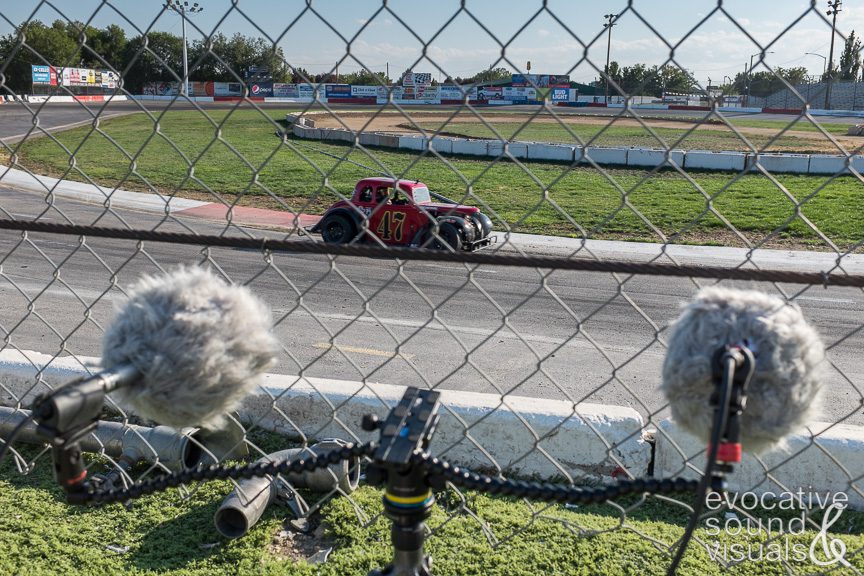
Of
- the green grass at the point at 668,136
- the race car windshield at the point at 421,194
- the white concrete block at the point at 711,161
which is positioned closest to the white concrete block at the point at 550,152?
the green grass at the point at 668,136

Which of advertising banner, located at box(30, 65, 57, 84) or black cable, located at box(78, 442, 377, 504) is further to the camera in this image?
→ advertising banner, located at box(30, 65, 57, 84)

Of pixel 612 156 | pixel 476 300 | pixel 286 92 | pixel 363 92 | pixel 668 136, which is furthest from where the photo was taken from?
pixel 286 92

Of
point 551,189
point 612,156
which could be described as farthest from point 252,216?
point 612,156

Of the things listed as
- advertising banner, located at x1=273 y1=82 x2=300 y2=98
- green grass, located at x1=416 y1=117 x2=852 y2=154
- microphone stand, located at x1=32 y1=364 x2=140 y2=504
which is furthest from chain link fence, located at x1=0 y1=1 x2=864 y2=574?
advertising banner, located at x1=273 y1=82 x2=300 y2=98

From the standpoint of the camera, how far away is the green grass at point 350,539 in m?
2.24

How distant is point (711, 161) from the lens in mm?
18969

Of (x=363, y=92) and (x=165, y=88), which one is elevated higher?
(x=363, y=92)

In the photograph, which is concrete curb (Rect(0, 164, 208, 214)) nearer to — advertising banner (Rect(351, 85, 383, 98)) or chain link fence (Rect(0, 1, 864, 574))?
chain link fence (Rect(0, 1, 864, 574))

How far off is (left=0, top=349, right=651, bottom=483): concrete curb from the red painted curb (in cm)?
1088

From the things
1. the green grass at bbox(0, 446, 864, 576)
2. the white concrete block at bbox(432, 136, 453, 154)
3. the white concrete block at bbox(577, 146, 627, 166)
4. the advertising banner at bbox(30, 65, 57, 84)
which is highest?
the advertising banner at bbox(30, 65, 57, 84)

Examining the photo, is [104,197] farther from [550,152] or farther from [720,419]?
[720,419]

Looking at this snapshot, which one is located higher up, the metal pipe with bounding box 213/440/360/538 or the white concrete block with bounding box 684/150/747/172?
the white concrete block with bounding box 684/150/747/172

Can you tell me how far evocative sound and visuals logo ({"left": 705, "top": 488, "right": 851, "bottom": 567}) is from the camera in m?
2.26

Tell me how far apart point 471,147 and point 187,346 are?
822 inches
